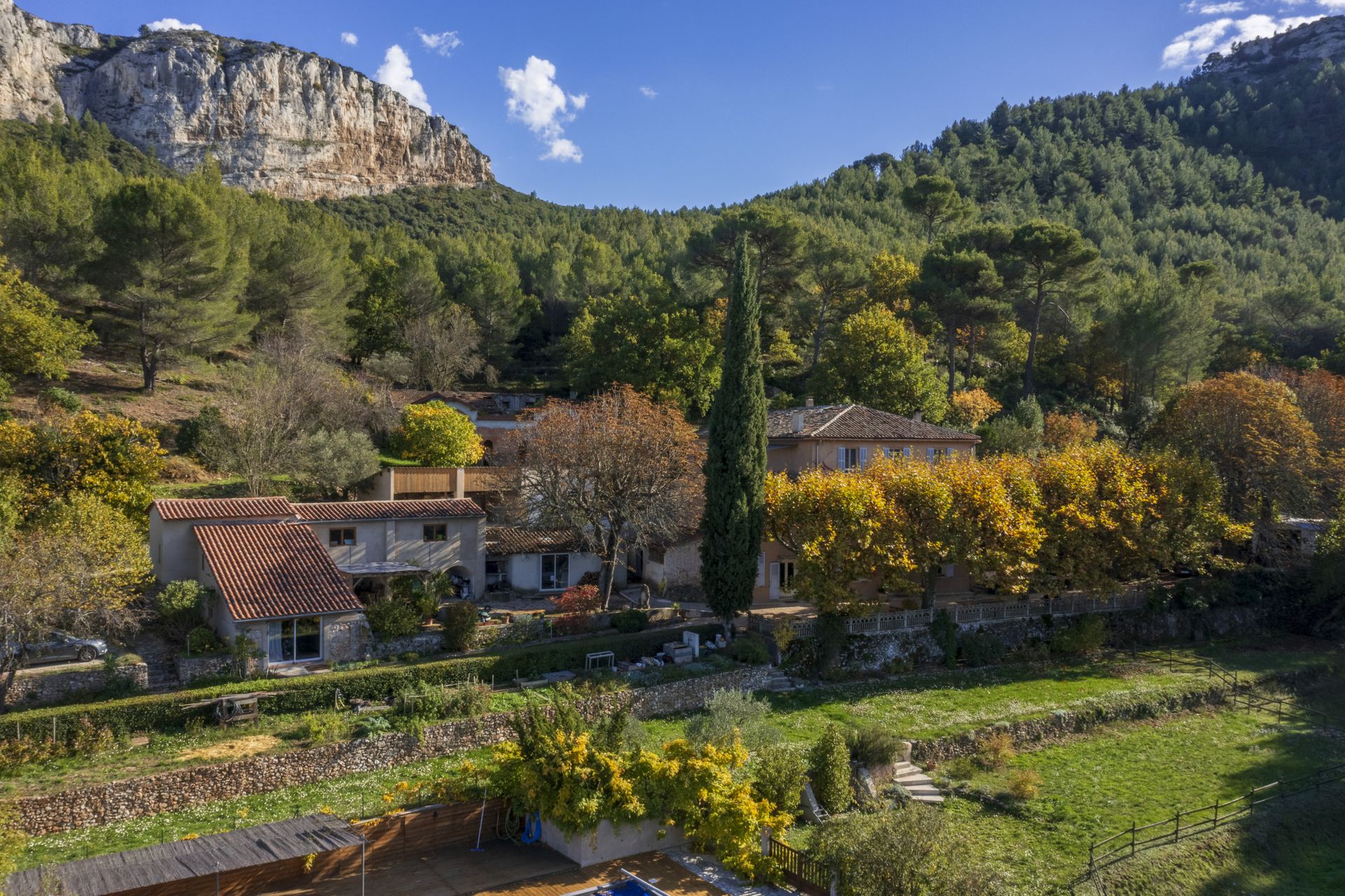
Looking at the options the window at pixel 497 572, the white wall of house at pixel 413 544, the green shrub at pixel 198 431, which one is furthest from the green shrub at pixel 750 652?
the green shrub at pixel 198 431

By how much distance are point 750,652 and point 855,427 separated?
15468 mm

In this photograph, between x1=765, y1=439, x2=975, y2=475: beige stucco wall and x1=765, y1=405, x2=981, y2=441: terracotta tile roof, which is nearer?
x1=765, y1=439, x2=975, y2=475: beige stucco wall

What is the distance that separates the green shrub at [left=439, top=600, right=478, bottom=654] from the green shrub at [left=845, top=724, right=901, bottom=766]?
12412mm

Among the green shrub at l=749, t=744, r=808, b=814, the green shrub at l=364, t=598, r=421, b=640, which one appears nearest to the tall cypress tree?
the green shrub at l=364, t=598, r=421, b=640

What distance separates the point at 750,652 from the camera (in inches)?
1169

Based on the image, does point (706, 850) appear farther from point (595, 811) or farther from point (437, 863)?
point (437, 863)

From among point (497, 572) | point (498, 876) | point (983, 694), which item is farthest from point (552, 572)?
point (498, 876)

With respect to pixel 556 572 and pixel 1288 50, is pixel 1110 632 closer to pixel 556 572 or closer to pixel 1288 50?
pixel 556 572

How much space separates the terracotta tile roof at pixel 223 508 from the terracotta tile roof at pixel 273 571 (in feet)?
2.57

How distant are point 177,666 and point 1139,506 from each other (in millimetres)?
34156

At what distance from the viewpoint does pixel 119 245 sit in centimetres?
4419

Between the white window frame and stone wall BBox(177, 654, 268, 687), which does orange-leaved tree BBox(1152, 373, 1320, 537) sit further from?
stone wall BBox(177, 654, 268, 687)

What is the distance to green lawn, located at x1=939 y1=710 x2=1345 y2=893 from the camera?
21.0 meters

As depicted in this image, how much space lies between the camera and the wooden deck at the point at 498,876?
1628 centimetres
